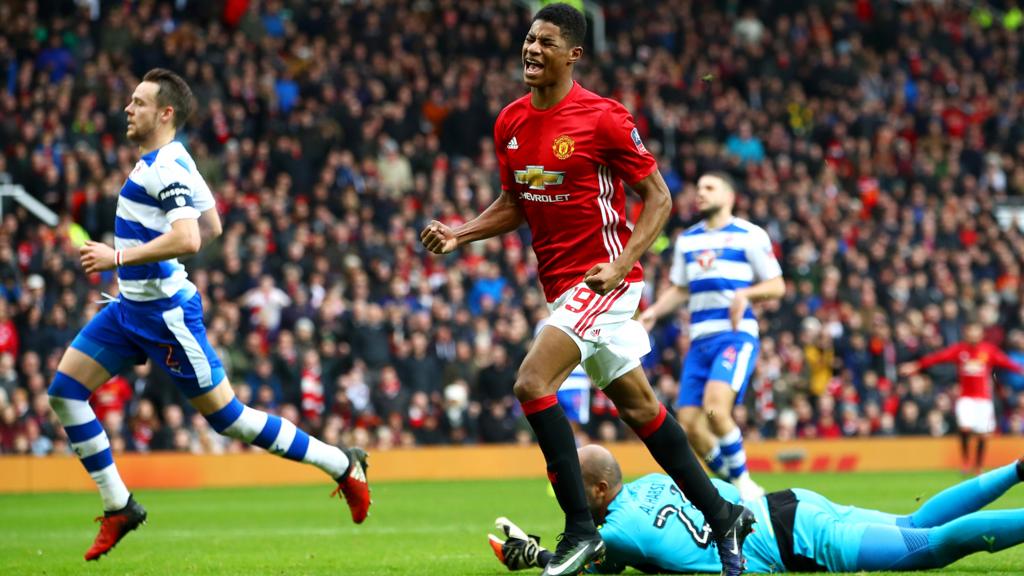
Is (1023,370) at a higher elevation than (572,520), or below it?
below

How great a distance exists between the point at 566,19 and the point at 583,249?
3.86 ft

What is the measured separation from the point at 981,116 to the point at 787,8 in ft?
16.0

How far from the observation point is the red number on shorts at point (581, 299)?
23.7 feet

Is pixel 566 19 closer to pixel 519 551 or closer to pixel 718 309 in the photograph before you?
pixel 519 551

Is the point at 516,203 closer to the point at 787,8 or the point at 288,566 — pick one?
the point at 288,566

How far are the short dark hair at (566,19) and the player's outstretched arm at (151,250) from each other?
2444 millimetres

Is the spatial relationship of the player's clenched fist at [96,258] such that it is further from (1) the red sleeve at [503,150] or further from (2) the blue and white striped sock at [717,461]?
(2) the blue and white striped sock at [717,461]

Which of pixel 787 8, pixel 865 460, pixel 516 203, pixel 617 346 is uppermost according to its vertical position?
pixel 787 8

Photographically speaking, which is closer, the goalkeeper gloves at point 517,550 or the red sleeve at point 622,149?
the red sleeve at point 622,149

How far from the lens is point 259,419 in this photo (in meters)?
8.99

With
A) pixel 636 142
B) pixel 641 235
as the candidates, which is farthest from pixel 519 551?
pixel 636 142

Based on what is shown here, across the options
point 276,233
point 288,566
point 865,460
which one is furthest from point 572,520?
point 865,460

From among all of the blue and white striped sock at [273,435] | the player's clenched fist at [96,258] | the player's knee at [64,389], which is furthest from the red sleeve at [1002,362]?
the player's clenched fist at [96,258]

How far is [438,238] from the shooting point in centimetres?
756
